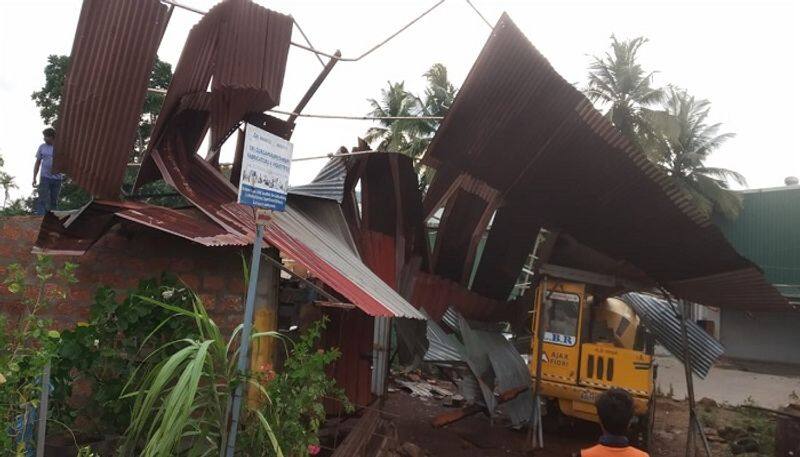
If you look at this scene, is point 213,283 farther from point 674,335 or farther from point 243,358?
point 674,335

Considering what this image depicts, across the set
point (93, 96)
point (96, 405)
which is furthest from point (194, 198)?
point (96, 405)

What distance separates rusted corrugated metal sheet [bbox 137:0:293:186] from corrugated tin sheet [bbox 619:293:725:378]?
7.91m

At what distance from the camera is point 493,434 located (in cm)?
959

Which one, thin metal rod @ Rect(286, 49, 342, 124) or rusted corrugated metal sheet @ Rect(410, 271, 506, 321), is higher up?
thin metal rod @ Rect(286, 49, 342, 124)

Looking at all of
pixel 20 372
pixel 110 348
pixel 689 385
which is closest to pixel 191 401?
pixel 20 372

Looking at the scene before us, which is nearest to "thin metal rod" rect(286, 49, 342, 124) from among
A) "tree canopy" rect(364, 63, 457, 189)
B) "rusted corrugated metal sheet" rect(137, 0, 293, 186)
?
"rusted corrugated metal sheet" rect(137, 0, 293, 186)

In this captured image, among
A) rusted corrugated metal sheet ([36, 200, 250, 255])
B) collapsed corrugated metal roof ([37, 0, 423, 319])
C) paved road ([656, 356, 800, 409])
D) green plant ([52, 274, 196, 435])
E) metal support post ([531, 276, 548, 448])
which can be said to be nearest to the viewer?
green plant ([52, 274, 196, 435])

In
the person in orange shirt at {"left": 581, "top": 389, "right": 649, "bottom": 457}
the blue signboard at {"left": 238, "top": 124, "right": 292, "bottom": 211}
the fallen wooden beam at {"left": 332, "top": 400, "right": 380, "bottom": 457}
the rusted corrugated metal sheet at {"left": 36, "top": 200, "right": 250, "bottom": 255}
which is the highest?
the blue signboard at {"left": 238, "top": 124, "right": 292, "bottom": 211}

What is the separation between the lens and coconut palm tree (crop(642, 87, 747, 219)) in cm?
2305

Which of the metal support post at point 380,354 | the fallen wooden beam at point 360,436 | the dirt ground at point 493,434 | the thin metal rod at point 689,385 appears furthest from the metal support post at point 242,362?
the thin metal rod at point 689,385

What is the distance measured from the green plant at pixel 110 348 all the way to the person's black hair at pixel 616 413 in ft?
8.02

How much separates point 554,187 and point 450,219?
1.78 m

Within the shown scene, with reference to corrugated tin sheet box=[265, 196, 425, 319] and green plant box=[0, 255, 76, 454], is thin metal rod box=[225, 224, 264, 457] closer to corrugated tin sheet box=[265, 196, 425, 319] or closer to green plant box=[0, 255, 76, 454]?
green plant box=[0, 255, 76, 454]

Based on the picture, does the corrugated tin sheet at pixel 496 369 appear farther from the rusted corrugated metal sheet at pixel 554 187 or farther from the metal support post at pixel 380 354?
the metal support post at pixel 380 354
